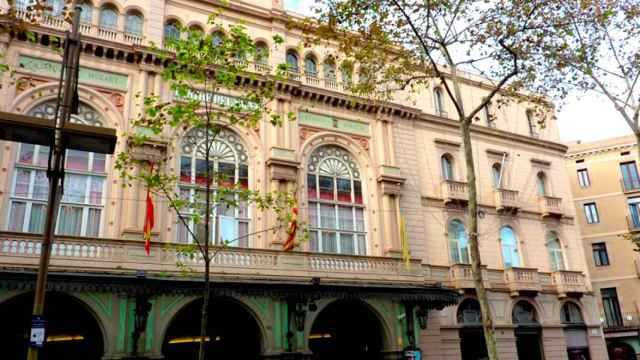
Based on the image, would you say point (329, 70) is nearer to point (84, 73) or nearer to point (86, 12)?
point (86, 12)

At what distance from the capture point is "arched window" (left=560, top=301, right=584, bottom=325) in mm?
28750

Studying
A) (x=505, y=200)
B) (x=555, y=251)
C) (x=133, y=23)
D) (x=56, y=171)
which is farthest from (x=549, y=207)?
(x=56, y=171)

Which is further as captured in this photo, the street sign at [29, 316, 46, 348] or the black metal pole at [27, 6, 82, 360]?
the black metal pole at [27, 6, 82, 360]

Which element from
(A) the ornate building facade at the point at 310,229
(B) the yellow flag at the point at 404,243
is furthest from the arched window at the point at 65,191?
(B) the yellow flag at the point at 404,243

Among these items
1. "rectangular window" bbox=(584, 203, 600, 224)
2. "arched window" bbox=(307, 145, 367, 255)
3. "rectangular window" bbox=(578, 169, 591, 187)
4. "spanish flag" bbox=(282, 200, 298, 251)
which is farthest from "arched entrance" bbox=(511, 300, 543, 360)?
"rectangular window" bbox=(578, 169, 591, 187)

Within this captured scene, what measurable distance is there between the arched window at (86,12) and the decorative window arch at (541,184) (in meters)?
23.9

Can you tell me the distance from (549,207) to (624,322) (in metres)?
14.4

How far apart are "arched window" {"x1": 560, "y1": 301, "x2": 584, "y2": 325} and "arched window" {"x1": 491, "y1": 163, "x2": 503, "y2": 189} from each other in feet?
23.0

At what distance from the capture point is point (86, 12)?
71.4 ft

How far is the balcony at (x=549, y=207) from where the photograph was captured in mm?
29891

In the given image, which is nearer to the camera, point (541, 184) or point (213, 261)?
point (213, 261)

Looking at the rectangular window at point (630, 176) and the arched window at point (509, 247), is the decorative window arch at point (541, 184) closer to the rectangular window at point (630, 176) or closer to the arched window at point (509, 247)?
the arched window at point (509, 247)

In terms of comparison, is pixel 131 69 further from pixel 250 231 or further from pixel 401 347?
pixel 401 347

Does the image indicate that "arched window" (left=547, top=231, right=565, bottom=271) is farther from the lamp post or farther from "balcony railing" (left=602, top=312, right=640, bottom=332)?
the lamp post
